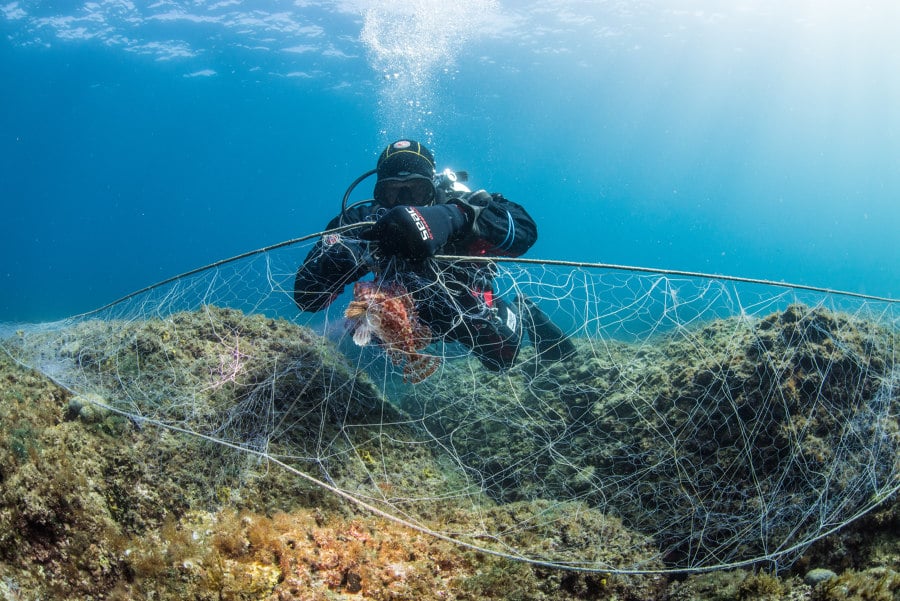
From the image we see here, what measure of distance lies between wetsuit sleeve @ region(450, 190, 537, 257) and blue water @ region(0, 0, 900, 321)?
30.8 meters

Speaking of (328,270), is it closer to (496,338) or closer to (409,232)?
(409,232)

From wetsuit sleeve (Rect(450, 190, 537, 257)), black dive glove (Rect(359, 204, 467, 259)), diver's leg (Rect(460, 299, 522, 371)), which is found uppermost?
wetsuit sleeve (Rect(450, 190, 537, 257))

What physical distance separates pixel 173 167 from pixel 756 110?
8920 cm

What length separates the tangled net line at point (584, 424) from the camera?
2648 mm

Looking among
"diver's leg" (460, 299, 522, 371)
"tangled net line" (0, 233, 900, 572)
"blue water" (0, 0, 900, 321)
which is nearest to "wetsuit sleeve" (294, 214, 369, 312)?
"tangled net line" (0, 233, 900, 572)

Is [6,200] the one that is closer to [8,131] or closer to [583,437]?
[8,131]

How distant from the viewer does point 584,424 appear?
3.41 metres

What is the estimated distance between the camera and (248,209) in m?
90.5

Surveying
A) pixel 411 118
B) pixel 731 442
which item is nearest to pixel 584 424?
pixel 731 442

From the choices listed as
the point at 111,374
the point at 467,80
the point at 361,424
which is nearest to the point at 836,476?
the point at 361,424

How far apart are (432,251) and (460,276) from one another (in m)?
0.77

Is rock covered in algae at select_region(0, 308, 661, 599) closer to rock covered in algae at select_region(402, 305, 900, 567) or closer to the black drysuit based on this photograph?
rock covered in algae at select_region(402, 305, 900, 567)

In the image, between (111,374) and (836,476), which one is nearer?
(836,476)

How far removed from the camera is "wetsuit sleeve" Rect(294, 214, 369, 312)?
3559 mm
